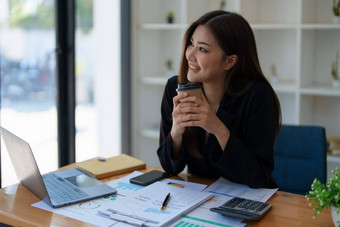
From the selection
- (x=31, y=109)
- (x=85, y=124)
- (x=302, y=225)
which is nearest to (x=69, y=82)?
(x=31, y=109)

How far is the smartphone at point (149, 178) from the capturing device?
1.77 metres

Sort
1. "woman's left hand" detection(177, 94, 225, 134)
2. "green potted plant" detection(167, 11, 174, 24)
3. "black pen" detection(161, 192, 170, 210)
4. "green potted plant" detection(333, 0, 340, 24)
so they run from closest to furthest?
"black pen" detection(161, 192, 170, 210), "woman's left hand" detection(177, 94, 225, 134), "green potted plant" detection(333, 0, 340, 24), "green potted plant" detection(167, 11, 174, 24)

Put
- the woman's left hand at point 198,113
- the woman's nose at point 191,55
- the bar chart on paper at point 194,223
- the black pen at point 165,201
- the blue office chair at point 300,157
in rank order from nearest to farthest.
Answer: the bar chart on paper at point 194,223, the black pen at point 165,201, the woman's left hand at point 198,113, the woman's nose at point 191,55, the blue office chair at point 300,157

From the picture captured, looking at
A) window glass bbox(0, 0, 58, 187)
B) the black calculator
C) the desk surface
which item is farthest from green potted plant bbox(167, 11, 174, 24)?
the black calculator

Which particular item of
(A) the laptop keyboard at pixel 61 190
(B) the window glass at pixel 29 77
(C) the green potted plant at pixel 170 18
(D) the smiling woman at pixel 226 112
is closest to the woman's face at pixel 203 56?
(D) the smiling woman at pixel 226 112

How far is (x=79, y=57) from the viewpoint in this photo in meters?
3.83

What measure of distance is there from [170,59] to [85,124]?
950 mm

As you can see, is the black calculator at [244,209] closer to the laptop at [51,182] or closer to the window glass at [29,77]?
the laptop at [51,182]

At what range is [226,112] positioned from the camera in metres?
1.90

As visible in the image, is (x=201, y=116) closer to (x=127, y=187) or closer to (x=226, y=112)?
(x=226, y=112)

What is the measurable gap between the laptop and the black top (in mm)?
345

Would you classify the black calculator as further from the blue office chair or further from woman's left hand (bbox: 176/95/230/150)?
the blue office chair

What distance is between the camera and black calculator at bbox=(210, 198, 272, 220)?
4.63 feet

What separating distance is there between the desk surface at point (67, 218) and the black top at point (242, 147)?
15 cm
